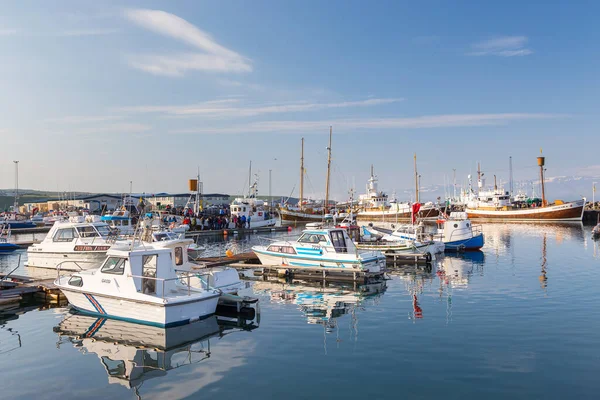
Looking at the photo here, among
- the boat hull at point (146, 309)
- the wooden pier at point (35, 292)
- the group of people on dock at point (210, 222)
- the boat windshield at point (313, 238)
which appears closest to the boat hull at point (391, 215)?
the group of people on dock at point (210, 222)

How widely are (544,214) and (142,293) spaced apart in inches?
3248

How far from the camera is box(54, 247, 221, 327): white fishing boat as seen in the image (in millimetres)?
15219

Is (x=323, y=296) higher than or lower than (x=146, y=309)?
lower

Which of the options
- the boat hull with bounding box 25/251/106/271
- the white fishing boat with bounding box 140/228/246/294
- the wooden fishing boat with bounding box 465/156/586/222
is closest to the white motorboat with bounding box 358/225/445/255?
the white fishing boat with bounding box 140/228/246/294

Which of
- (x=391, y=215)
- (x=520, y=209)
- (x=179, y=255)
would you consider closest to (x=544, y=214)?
(x=520, y=209)

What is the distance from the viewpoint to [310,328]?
51.5 feet

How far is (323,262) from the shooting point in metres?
26.0

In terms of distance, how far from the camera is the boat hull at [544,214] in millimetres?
79188

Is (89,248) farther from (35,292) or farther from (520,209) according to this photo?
(520,209)

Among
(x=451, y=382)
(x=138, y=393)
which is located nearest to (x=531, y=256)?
(x=451, y=382)

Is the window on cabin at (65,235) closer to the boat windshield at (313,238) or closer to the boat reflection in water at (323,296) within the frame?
the boat reflection in water at (323,296)

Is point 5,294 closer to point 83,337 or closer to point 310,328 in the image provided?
point 83,337

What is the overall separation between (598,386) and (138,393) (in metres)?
10.7

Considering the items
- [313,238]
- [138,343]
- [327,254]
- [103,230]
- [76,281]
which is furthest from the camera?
[103,230]
